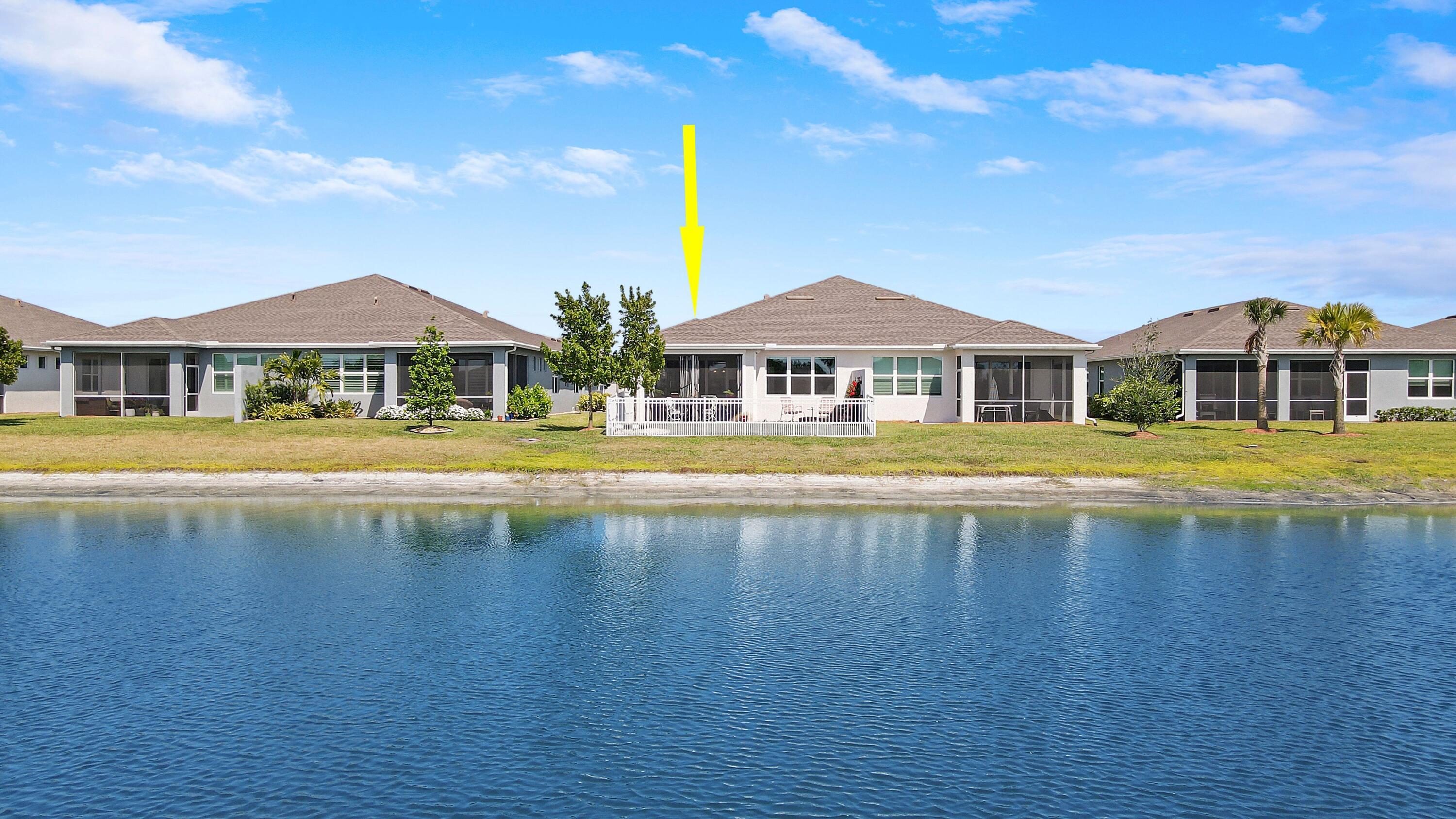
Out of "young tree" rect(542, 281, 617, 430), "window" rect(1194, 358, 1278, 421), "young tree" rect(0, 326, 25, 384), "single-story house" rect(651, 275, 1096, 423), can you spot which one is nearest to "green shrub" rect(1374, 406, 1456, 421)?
"window" rect(1194, 358, 1278, 421)

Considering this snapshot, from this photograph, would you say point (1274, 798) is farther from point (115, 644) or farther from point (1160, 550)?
point (115, 644)

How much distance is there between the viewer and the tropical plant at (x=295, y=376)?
129ft

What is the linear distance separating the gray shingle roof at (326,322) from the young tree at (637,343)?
25.2 feet

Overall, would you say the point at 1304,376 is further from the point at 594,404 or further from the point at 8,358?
the point at 8,358

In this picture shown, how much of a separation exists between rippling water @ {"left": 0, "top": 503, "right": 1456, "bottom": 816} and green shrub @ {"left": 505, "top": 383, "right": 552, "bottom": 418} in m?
20.4

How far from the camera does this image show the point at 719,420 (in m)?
35.7

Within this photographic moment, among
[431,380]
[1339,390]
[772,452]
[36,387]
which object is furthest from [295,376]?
[1339,390]

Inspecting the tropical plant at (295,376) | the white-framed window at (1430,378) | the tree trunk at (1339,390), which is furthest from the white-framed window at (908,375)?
the tropical plant at (295,376)

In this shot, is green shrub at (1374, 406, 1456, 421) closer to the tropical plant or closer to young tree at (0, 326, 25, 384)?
the tropical plant

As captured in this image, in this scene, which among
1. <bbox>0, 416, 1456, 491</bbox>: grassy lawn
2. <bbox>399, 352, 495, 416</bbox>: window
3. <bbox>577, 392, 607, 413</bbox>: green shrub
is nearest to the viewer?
<bbox>0, 416, 1456, 491</bbox>: grassy lawn

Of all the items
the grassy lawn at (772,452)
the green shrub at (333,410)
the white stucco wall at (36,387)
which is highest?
the white stucco wall at (36,387)

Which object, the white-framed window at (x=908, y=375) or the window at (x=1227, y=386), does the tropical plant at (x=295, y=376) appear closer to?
the white-framed window at (x=908, y=375)

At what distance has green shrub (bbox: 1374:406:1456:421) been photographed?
42.9 metres

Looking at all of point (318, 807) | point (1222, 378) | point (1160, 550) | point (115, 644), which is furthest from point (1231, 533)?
point (1222, 378)
